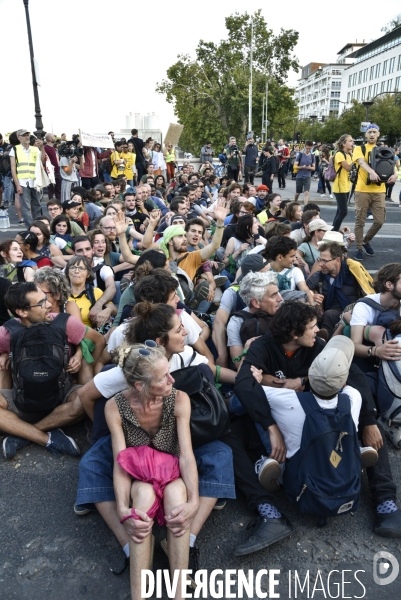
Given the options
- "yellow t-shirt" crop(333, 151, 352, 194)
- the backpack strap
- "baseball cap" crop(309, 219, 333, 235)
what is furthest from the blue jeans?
"yellow t-shirt" crop(333, 151, 352, 194)

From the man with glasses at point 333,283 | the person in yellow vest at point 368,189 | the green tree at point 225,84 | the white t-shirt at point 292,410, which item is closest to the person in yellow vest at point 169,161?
the person in yellow vest at point 368,189

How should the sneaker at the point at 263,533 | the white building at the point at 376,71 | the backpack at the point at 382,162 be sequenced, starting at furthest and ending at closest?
the white building at the point at 376,71
the backpack at the point at 382,162
the sneaker at the point at 263,533

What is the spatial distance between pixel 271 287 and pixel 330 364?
126 centimetres

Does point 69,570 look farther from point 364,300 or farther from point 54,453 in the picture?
point 364,300

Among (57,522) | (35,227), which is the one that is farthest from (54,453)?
(35,227)

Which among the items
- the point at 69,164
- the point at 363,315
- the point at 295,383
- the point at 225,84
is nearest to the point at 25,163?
the point at 69,164

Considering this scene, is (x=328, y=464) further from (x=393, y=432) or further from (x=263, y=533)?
(x=393, y=432)

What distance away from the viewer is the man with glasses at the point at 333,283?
4.54 meters

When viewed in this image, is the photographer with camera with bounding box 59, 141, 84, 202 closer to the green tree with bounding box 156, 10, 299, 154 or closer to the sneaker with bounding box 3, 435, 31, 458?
the sneaker with bounding box 3, 435, 31, 458

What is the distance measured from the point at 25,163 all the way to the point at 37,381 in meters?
7.96

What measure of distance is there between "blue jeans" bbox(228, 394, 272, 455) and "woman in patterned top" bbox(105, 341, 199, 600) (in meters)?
0.64

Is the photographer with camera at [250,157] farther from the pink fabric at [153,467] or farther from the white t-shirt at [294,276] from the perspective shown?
the pink fabric at [153,467]

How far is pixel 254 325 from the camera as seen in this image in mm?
3758

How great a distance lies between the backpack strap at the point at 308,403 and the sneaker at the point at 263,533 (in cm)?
62
